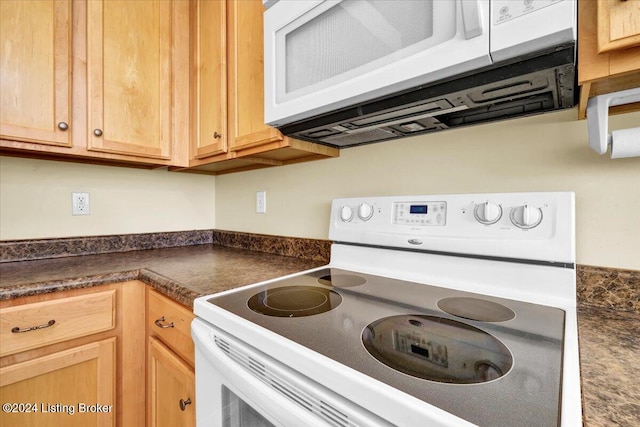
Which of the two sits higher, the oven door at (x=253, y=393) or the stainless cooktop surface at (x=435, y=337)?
the stainless cooktop surface at (x=435, y=337)

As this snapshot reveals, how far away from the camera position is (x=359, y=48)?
2.42 feet

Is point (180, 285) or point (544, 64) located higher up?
point (544, 64)

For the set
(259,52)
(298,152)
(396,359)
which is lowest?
(396,359)

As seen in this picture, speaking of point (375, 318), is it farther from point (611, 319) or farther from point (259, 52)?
point (259, 52)

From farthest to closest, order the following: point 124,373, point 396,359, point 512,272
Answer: point 124,373 < point 512,272 < point 396,359

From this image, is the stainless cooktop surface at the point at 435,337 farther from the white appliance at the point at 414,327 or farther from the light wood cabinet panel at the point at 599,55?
the light wood cabinet panel at the point at 599,55

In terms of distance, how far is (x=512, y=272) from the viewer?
729mm

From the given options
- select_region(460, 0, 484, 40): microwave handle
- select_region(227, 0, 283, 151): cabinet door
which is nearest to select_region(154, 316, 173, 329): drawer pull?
select_region(227, 0, 283, 151): cabinet door

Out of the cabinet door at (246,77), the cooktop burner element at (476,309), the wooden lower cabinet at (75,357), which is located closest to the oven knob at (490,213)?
the cooktop burner element at (476,309)

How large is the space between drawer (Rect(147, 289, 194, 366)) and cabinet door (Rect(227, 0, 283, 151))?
0.65 m

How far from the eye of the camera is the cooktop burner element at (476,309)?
0.62 metres

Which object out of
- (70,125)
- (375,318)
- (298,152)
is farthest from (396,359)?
(70,125)

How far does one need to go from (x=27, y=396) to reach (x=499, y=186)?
158 centimetres

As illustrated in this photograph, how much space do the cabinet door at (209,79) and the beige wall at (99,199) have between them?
435 millimetres
